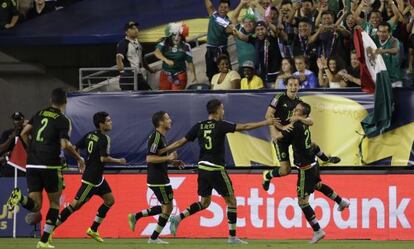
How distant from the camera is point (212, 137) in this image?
20609mm

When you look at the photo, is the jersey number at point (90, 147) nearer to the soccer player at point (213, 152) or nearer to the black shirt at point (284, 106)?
the soccer player at point (213, 152)

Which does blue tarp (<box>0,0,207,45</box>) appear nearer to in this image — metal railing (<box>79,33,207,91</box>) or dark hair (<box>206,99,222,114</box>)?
metal railing (<box>79,33,207,91</box>)

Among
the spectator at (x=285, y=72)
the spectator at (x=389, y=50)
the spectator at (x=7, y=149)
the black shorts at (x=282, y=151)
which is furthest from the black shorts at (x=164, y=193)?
the spectator at (x=7, y=149)

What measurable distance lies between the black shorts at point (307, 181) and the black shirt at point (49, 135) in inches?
164

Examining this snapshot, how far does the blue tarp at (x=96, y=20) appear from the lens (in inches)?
1128

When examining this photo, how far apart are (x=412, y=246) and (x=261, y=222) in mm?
4117

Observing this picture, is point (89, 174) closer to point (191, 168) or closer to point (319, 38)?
point (191, 168)

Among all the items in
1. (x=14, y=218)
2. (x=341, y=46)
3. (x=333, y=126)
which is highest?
(x=341, y=46)

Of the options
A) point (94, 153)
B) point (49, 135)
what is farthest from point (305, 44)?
point (49, 135)

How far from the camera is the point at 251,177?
24.1 meters

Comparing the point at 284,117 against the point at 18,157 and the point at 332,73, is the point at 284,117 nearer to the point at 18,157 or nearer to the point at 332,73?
the point at 332,73

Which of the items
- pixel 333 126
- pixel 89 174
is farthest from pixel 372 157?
pixel 89 174

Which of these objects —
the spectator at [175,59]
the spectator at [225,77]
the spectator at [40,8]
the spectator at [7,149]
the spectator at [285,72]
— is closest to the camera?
the spectator at [285,72]

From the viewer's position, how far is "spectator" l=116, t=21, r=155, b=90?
1017 inches
